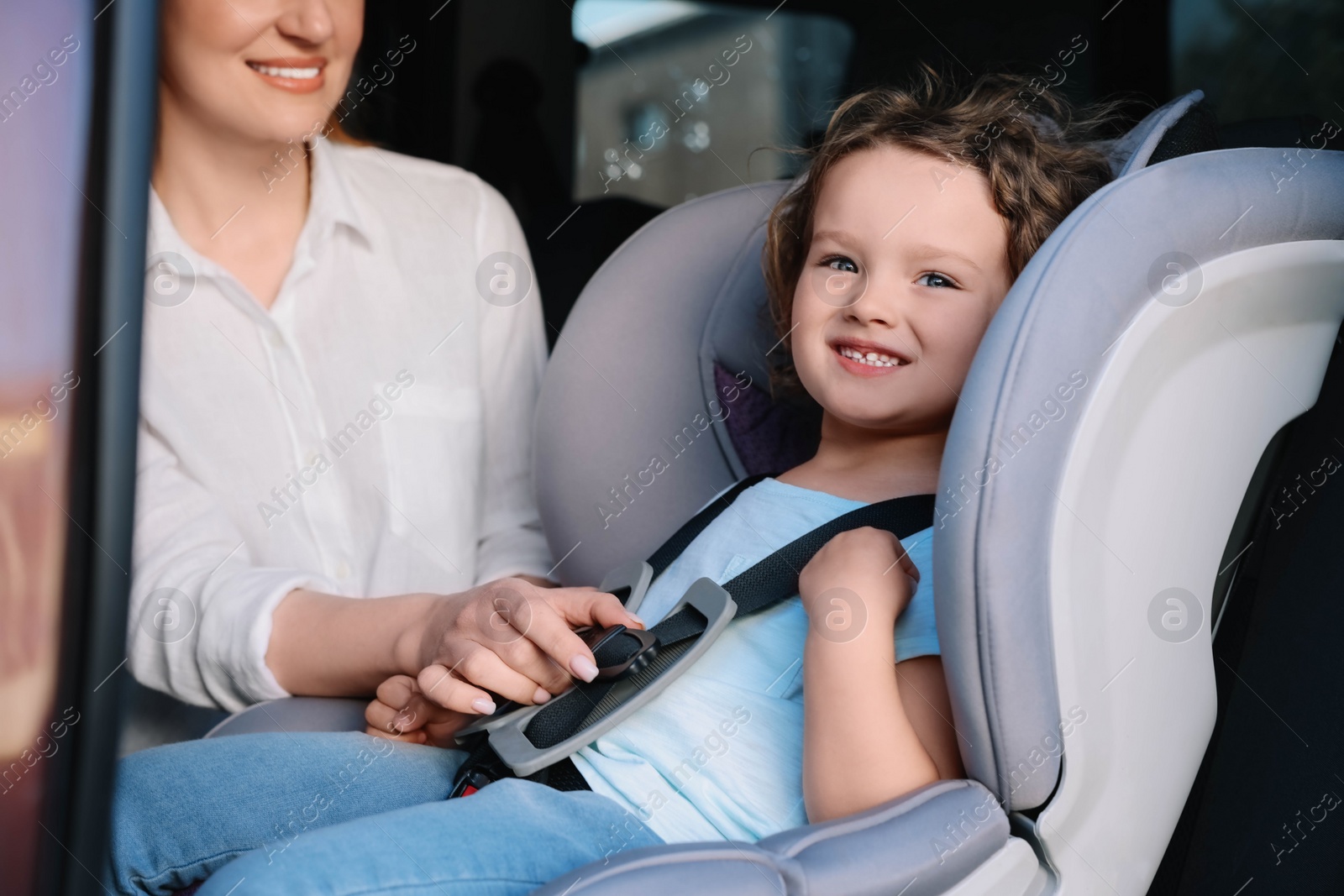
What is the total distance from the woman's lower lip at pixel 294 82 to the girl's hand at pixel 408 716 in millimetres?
638

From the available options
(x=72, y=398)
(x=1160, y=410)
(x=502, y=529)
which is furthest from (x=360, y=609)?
(x=1160, y=410)

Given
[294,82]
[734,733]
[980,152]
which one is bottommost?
[734,733]

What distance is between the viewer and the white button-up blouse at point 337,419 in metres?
1.07

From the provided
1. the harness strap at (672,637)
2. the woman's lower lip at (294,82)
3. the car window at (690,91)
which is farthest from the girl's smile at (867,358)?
the car window at (690,91)

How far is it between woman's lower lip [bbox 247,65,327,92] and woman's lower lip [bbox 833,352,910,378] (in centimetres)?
65

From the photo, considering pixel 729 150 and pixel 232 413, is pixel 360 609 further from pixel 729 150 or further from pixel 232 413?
pixel 729 150

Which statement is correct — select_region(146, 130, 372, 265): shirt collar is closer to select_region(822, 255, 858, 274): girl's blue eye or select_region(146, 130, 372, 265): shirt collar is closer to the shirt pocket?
the shirt pocket

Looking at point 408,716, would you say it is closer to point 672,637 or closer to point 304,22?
point 672,637

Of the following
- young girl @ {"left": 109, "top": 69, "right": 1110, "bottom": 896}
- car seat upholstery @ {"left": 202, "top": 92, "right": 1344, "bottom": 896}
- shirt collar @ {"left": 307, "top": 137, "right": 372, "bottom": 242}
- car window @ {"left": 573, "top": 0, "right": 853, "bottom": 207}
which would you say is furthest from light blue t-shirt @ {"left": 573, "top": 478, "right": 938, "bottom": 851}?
car window @ {"left": 573, "top": 0, "right": 853, "bottom": 207}

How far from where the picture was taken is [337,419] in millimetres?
1250

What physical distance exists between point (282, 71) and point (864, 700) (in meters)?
0.89

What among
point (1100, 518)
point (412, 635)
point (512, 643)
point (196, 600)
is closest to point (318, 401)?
point (196, 600)

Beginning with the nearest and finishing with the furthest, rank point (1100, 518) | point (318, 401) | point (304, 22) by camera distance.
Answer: point (1100, 518) < point (304, 22) < point (318, 401)

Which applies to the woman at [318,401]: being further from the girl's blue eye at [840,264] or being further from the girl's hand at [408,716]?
the girl's blue eye at [840,264]
